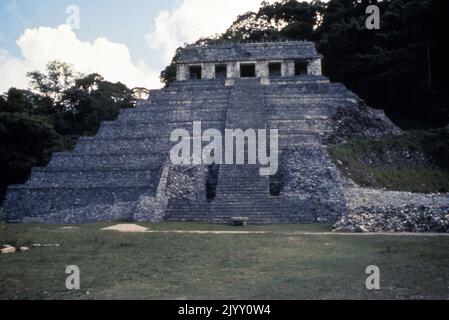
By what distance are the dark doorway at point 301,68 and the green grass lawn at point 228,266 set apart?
79.6 ft

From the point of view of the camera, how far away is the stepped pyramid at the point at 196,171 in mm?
19859

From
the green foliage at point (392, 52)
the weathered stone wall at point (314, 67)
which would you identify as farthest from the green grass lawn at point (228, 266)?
the weathered stone wall at point (314, 67)

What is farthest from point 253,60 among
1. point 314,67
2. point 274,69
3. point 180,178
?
point 180,178

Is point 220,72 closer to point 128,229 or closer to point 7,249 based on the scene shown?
point 128,229

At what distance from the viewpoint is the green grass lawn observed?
24.6ft

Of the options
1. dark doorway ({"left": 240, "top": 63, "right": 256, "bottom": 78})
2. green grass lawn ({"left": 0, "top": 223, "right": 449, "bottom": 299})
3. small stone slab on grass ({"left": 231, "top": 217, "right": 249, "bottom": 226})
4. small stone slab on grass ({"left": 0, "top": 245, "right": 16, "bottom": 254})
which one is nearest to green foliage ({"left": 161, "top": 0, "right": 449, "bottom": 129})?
dark doorway ({"left": 240, "top": 63, "right": 256, "bottom": 78})

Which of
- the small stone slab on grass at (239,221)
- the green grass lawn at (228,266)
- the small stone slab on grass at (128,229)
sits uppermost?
the small stone slab on grass at (239,221)

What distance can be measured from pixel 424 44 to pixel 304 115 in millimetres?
12197

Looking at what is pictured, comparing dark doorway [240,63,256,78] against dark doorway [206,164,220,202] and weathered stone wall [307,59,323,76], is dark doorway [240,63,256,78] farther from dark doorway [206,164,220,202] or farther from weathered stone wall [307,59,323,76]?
dark doorway [206,164,220,202]

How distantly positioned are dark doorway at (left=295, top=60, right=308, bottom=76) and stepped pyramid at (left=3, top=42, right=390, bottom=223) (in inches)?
133

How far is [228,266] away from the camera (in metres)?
9.73

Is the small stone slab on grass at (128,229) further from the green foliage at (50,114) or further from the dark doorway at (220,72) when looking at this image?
the dark doorway at (220,72)

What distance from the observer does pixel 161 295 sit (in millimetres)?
7336

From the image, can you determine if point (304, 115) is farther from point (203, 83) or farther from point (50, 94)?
point (50, 94)
